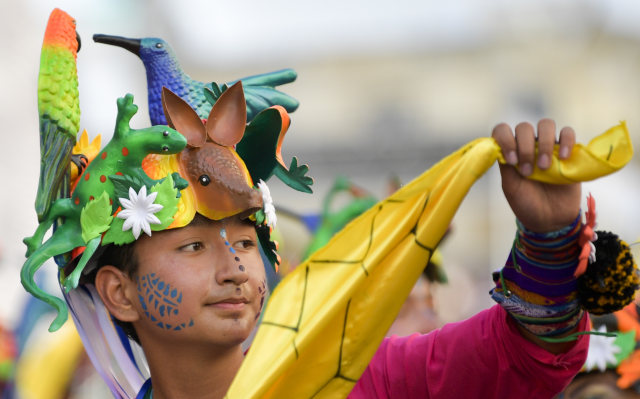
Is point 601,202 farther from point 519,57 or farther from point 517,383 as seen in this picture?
point 519,57

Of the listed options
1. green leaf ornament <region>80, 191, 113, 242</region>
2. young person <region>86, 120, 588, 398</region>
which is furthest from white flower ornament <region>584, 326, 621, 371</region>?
green leaf ornament <region>80, 191, 113, 242</region>

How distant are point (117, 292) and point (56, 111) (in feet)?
1.60

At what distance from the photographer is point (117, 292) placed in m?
2.50

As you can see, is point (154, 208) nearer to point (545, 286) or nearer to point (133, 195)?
point (133, 195)

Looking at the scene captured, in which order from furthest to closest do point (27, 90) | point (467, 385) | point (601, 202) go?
point (601, 202)
point (27, 90)
point (467, 385)

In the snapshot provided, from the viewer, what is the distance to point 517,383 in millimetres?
2193

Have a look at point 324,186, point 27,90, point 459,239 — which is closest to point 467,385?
point 27,90

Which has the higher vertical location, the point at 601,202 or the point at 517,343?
the point at 517,343

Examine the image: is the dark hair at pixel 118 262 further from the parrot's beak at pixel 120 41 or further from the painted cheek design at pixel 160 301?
the parrot's beak at pixel 120 41

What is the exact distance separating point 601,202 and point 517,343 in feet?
40.4

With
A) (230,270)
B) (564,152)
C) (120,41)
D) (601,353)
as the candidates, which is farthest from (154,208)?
(601,353)

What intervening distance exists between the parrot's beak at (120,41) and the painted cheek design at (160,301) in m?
0.79

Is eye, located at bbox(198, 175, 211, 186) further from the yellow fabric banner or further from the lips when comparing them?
the yellow fabric banner

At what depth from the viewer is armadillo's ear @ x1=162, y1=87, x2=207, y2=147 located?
8.03 feet
